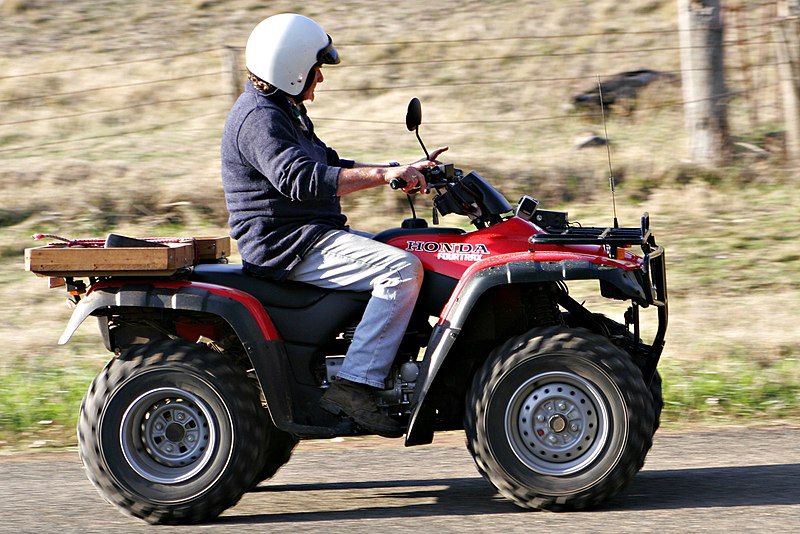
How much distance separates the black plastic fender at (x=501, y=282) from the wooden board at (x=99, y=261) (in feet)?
3.99

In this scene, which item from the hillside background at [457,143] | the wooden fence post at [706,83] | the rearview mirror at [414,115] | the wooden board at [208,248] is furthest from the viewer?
the wooden fence post at [706,83]

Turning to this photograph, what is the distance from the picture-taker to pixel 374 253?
17.5ft

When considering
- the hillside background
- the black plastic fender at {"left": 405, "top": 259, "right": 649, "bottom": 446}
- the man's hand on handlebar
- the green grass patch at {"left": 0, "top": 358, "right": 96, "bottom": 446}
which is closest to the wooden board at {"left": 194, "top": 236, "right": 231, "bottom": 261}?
the man's hand on handlebar

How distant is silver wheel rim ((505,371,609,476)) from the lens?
520 cm

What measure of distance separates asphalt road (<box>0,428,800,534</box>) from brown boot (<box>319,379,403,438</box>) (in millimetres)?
400

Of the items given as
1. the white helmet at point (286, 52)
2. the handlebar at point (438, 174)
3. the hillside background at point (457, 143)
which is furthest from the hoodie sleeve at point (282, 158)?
the hillside background at point (457, 143)

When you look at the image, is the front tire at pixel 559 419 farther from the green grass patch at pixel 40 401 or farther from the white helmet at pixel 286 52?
Answer: the green grass patch at pixel 40 401

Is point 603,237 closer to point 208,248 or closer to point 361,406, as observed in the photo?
point 361,406

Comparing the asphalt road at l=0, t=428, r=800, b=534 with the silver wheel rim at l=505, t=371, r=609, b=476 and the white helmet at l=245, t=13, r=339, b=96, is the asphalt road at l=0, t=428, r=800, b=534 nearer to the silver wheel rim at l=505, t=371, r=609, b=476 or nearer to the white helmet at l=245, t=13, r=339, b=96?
the silver wheel rim at l=505, t=371, r=609, b=476

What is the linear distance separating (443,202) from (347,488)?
5.09 ft

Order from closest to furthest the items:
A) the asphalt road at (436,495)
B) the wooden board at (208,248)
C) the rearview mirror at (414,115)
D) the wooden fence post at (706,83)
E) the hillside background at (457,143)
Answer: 1. the asphalt road at (436,495)
2. the rearview mirror at (414,115)
3. the wooden board at (208,248)
4. the hillside background at (457,143)
5. the wooden fence post at (706,83)

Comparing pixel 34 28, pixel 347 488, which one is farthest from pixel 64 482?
pixel 34 28

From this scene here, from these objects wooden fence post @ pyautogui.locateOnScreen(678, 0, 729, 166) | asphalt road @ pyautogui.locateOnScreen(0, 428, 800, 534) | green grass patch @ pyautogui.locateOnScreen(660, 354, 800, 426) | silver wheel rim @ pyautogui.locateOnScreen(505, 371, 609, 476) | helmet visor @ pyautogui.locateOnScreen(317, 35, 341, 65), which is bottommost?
green grass patch @ pyautogui.locateOnScreen(660, 354, 800, 426)

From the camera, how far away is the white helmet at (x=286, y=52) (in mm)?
5348
